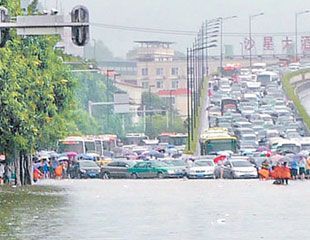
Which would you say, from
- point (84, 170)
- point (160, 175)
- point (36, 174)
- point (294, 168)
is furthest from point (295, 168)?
point (84, 170)

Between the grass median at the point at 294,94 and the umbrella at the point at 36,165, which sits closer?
the umbrella at the point at 36,165

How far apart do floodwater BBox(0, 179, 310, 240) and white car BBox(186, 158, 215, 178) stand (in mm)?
17411

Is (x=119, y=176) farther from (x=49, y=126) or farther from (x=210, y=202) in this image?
(x=210, y=202)

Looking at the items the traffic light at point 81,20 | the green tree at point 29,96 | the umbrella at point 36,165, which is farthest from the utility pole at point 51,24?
the umbrella at point 36,165

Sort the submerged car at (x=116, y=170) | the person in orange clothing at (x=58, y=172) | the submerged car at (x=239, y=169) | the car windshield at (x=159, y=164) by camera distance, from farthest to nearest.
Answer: the person in orange clothing at (x=58, y=172), the submerged car at (x=116, y=170), the car windshield at (x=159, y=164), the submerged car at (x=239, y=169)

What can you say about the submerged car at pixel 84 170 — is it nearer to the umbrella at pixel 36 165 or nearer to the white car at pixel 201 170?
the umbrella at pixel 36 165

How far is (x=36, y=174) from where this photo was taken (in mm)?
75812

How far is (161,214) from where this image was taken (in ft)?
122

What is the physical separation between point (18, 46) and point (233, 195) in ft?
36.4

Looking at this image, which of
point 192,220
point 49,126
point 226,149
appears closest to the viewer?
point 192,220

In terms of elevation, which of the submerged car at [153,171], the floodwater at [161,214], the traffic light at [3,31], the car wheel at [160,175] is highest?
the traffic light at [3,31]

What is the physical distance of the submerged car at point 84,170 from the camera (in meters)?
80.1

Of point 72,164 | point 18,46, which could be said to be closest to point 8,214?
point 18,46

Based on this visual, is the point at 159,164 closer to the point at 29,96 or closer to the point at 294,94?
the point at 29,96
